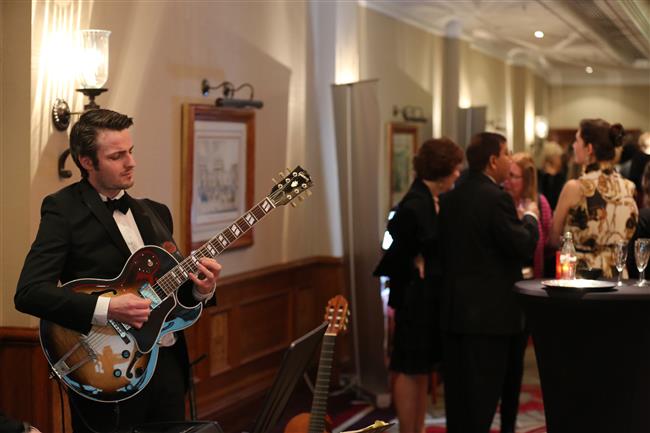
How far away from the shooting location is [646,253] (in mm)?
4227

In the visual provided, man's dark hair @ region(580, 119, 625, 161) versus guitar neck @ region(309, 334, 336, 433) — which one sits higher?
man's dark hair @ region(580, 119, 625, 161)

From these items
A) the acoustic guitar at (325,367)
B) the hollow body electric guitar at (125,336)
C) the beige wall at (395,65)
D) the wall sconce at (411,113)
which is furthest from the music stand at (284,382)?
the wall sconce at (411,113)

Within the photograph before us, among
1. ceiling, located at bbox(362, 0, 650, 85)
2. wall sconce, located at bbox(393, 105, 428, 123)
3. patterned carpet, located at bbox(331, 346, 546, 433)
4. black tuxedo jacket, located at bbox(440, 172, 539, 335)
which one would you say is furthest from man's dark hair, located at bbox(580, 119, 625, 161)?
wall sconce, located at bbox(393, 105, 428, 123)

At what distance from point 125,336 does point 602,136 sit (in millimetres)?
2680

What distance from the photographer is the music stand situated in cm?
260

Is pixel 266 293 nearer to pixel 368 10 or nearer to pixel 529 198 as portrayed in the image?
pixel 529 198

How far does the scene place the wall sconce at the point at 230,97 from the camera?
557 centimetres

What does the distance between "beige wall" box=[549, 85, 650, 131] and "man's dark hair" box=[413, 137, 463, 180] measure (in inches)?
365

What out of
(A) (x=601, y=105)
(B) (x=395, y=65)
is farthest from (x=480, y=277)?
(A) (x=601, y=105)

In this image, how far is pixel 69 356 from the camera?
10.3ft

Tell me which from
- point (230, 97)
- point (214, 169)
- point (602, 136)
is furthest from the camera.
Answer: point (230, 97)

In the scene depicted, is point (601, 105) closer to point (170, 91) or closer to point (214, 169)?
point (214, 169)

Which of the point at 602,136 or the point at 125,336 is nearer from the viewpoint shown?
the point at 125,336

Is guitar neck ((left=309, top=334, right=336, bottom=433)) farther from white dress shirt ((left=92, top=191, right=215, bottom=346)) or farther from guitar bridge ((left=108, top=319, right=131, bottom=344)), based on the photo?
guitar bridge ((left=108, top=319, right=131, bottom=344))
